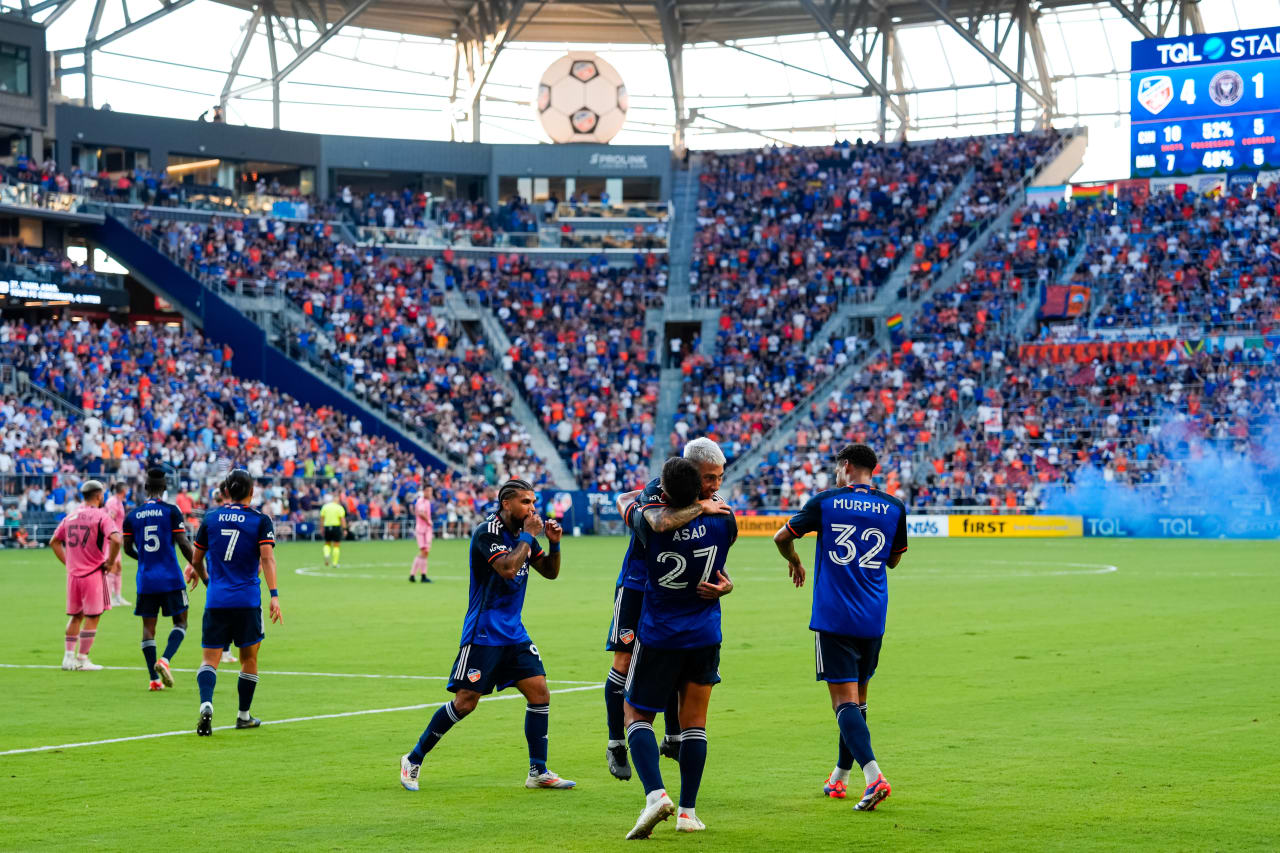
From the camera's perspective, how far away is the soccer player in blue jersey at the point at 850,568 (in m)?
10.7

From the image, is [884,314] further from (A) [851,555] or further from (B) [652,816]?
(B) [652,816]

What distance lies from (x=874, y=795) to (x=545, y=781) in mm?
2359

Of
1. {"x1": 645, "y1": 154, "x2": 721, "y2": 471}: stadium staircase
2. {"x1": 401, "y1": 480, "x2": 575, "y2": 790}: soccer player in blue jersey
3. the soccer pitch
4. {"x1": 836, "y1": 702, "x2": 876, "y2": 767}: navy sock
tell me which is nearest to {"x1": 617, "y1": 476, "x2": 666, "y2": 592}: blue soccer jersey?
{"x1": 401, "y1": 480, "x2": 575, "y2": 790}: soccer player in blue jersey

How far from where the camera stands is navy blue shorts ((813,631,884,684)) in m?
10.6

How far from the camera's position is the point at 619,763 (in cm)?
1185

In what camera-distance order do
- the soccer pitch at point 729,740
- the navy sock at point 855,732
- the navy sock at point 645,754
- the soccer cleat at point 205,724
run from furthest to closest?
the soccer cleat at point 205,724 < the navy sock at point 855,732 < the soccer pitch at point 729,740 < the navy sock at point 645,754

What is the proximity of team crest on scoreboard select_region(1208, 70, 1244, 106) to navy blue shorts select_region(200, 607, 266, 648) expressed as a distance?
5084cm

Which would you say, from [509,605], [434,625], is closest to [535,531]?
[509,605]

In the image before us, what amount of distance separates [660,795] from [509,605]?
2.37m

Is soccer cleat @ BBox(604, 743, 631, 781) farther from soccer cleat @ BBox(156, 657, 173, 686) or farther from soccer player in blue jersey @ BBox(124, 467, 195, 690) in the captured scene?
soccer player in blue jersey @ BBox(124, 467, 195, 690)

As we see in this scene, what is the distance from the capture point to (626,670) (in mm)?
12102

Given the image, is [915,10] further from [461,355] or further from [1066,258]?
[461,355]

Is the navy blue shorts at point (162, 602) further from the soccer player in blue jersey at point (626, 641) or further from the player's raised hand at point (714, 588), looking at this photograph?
the player's raised hand at point (714, 588)

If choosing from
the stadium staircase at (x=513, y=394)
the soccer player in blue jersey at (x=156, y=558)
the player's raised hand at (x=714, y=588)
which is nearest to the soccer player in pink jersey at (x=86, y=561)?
the soccer player in blue jersey at (x=156, y=558)
